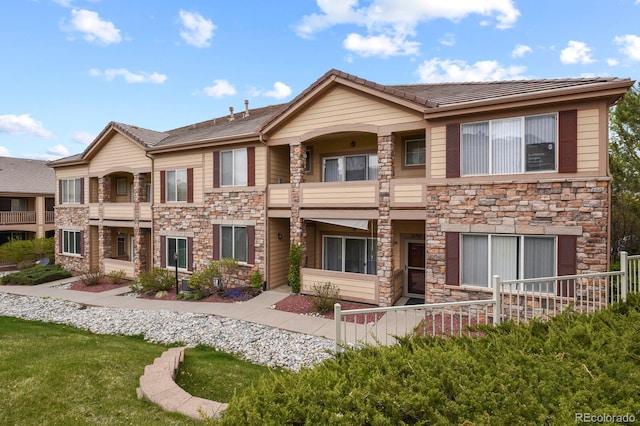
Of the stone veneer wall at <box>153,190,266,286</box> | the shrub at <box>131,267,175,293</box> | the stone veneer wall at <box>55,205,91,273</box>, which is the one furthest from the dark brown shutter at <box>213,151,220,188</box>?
the stone veneer wall at <box>55,205,91,273</box>

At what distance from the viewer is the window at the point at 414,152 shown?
12.8 meters

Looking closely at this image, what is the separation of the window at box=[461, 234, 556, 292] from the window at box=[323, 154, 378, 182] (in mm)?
4919

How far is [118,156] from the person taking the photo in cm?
1881

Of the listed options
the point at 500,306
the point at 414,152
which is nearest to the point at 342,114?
the point at 414,152

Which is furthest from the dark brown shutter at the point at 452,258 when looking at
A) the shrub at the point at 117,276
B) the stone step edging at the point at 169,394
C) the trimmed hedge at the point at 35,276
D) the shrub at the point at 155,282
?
the trimmed hedge at the point at 35,276

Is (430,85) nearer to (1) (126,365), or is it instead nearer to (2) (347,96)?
(2) (347,96)

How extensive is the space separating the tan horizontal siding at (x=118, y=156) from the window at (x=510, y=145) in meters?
15.9

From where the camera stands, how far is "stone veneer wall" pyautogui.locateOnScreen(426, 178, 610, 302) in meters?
8.76

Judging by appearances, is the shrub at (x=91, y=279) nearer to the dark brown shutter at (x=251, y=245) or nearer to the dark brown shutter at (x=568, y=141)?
the dark brown shutter at (x=251, y=245)

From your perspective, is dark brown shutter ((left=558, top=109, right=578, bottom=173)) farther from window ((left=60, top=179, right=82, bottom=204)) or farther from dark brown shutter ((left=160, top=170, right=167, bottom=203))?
window ((left=60, top=179, right=82, bottom=204))

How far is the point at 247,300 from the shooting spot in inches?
520

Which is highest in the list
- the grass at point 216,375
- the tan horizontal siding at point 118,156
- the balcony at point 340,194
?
the tan horizontal siding at point 118,156

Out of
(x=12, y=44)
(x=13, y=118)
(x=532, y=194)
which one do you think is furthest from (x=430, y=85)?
(x=13, y=118)

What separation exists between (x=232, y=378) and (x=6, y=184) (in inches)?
1314
